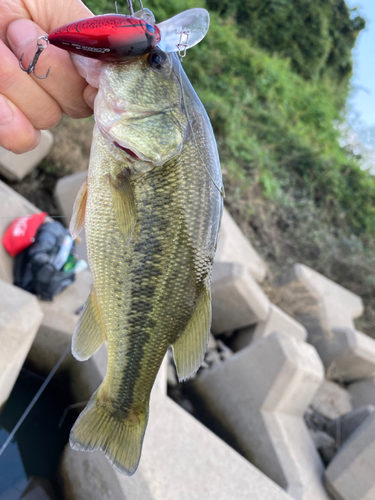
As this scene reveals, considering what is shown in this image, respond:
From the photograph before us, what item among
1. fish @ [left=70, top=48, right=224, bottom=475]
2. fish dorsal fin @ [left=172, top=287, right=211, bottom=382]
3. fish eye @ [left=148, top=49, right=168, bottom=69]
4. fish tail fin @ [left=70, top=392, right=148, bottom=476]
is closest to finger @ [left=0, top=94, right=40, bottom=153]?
fish @ [left=70, top=48, right=224, bottom=475]

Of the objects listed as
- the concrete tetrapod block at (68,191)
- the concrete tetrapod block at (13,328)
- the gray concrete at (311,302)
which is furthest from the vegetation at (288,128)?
the concrete tetrapod block at (13,328)

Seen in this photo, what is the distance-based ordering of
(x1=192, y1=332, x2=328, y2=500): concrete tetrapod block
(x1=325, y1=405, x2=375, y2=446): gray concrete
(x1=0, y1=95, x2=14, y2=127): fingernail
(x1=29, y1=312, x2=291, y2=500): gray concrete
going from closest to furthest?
(x1=0, y1=95, x2=14, y2=127): fingernail → (x1=29, y1=312, x2=291, y2=500): gray concrete → (x1=192, y1=332, x2=328, y2=500): concrete tetrapod block → (x1=325, y1=405, x2=375, y2=446): gray concrete

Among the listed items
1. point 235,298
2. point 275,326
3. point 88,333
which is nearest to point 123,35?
point 88,333

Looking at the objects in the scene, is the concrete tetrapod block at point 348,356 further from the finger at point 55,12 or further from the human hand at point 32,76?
the finger at point 55,12

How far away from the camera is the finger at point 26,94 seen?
44.4 inches

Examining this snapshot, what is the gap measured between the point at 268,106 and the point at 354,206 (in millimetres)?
4249

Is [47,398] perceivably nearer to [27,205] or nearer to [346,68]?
[27,205]

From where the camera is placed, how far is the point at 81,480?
232cm

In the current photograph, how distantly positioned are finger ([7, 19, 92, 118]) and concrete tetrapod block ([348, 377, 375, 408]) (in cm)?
519

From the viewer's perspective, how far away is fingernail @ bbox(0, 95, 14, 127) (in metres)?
1.18

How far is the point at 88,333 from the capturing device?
135cm

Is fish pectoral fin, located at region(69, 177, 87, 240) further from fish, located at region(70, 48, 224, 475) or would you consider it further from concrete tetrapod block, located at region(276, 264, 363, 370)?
concrete tetrapod block, located at region(276, 264, 363, 370)

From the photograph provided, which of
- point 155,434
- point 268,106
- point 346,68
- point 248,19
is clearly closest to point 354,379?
point 155,434

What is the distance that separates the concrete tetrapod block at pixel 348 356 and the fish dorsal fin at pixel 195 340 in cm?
425
